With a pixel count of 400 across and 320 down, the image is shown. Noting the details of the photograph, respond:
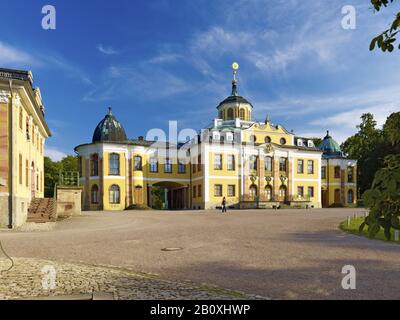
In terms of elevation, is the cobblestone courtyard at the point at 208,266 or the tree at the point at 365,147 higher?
the tree at the point at 365,147

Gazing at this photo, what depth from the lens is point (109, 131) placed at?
47438mm

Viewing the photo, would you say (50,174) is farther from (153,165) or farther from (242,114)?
(242,114)

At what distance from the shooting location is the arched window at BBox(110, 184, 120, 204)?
45438 millimetres

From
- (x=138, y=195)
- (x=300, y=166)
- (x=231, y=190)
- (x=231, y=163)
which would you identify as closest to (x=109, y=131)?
(x=138, y=195)

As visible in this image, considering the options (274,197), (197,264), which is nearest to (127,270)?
(197,264)

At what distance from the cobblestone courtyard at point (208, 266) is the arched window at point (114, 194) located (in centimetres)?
3161

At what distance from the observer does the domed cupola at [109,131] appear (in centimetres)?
4725

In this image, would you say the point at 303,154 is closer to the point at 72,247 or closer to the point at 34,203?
the point at 34,203

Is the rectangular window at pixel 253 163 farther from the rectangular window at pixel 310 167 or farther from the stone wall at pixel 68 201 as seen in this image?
the stone wall at pixel 68 201

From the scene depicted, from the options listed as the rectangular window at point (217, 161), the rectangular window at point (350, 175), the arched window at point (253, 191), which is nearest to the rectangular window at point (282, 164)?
the arched window at point (253, 191)

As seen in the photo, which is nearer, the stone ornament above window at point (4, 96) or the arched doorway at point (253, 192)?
the stone ornament above window at point (4, 96)

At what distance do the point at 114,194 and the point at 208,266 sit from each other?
127ft

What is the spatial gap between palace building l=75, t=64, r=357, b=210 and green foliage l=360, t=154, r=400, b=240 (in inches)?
1678

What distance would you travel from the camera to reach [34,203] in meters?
25.0
